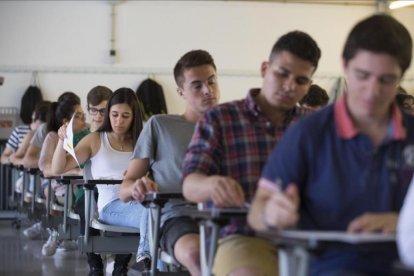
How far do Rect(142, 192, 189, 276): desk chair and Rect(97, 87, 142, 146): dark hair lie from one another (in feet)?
4.96

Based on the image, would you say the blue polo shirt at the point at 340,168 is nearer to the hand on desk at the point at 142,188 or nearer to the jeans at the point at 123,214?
the hand on desk at the point at 142,188

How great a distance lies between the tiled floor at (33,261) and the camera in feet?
19.6

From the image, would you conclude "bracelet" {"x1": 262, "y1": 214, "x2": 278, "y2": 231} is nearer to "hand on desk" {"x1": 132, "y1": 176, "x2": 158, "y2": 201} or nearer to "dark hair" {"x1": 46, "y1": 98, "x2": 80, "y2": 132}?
"hand on desk" {"x1": 132, "y1": 176, "x2": 158, "y2": 201}

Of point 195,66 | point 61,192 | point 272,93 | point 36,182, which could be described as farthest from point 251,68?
point 272,93

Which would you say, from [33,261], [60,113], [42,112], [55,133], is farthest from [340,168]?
[42,112]

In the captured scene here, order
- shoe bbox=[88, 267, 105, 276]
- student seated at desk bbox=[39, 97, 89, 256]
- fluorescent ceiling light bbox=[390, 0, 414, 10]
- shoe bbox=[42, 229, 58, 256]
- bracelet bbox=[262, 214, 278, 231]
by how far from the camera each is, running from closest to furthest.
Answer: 1. bracelet bbox=[262, 214, 278, 231]
2. shoe bbox=[88, 267, 105, 276]
3. student seated at desk bbox=[39, 97, 89, 256]
4. shoe bbox=[42, 229, 58, 256]
5. fluorescent ceiling light bbox=[390, 0, 414, 10]

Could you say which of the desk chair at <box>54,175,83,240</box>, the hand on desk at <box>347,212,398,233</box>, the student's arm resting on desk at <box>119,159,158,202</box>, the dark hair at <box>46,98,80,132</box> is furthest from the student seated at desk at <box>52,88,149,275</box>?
the hand on desk at <box>347,212,398,233</box>

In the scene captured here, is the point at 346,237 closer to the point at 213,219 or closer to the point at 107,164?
the point at 213,219

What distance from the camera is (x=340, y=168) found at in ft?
6.42

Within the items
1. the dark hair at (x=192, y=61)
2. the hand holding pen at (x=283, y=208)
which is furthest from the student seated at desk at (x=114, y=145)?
the hand holding pen at (x=283, y=208)

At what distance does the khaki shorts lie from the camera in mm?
2436

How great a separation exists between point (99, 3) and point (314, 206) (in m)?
9.91

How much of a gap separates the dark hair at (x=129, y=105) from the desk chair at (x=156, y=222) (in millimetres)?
1511

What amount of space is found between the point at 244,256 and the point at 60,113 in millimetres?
4305
